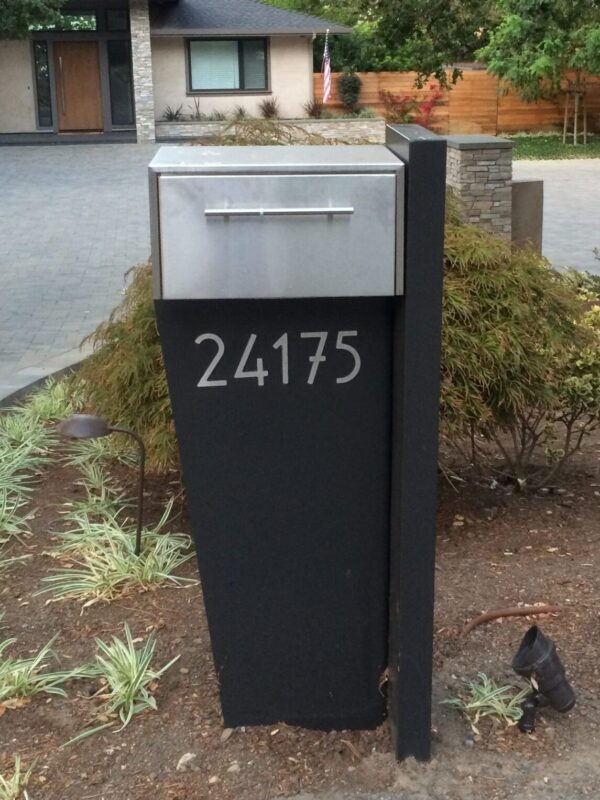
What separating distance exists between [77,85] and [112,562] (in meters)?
30.6

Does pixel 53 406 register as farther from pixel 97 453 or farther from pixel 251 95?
pixel 251 95

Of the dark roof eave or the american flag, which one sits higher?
the dark roof eave

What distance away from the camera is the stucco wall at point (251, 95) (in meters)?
32.2

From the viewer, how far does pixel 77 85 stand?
3247 centimetres

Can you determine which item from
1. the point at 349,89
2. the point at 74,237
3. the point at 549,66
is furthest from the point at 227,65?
the point at 74,237

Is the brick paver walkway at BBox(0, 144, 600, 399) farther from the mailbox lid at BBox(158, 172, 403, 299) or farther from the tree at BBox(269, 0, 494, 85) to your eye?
the mailbox lid at BBox(158, 172, 403, 299)

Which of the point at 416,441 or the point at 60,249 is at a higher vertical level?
the point at 416,441

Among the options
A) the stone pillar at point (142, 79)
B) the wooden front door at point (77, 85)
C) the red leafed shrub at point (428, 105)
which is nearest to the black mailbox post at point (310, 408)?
the stone pillar at point (142, 79)

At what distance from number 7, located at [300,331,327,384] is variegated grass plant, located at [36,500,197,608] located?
1.67m

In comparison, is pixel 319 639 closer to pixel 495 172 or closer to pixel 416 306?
pixel 416 306

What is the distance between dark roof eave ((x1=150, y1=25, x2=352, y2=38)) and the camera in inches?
1232

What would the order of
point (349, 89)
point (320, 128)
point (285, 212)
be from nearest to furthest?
point (285, 212)
point (320, 128)
point (349, 89)

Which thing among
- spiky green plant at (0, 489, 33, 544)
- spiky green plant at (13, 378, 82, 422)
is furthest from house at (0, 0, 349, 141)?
spiky green plant at (0, 489, 33, 544)

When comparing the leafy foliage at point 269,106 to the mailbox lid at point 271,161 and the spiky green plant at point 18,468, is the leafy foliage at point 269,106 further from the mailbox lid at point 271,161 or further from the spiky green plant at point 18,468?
the mailbox lid at point 271,161
